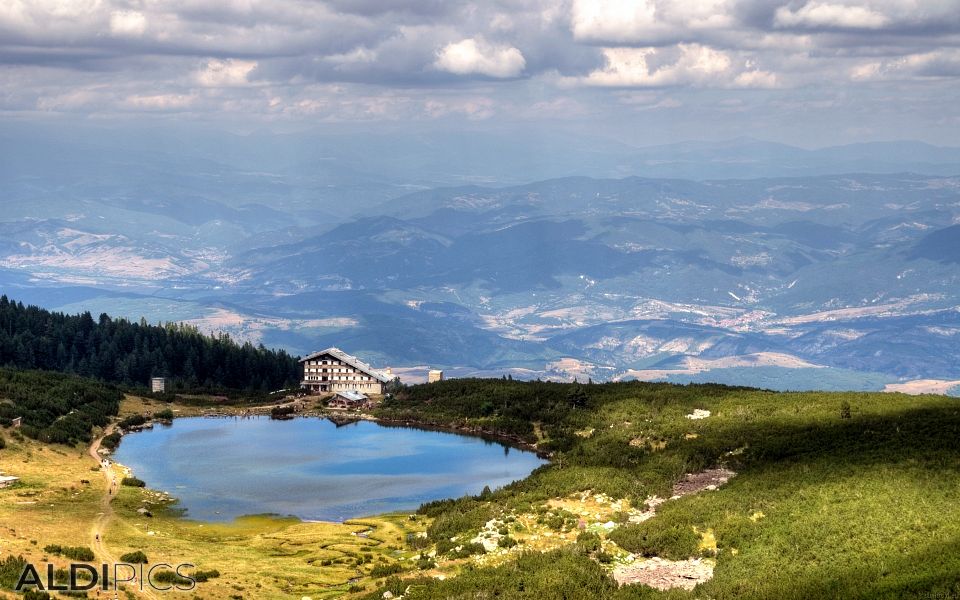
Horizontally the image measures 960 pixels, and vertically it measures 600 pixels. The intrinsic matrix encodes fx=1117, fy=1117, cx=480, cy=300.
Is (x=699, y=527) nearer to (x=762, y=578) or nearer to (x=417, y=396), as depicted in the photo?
(x=762, y=578)

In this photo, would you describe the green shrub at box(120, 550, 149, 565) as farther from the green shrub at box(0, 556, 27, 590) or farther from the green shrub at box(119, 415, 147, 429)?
the green shrub at box(119, 415, 147, 429)

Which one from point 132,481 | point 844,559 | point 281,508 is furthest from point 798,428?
point 132,481

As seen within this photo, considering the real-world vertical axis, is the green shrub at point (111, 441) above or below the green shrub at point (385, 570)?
above

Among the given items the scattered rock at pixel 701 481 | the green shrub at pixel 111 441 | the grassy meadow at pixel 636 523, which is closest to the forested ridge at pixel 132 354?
the green shrub at pixel 111 441

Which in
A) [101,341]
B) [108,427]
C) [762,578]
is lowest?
[762,578]

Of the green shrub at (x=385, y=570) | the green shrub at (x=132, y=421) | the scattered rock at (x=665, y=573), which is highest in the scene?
Result: the green shrub at (x=132, y=421)

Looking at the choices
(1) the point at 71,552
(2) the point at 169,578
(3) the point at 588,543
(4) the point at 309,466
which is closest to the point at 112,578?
(2) the point at 169,578

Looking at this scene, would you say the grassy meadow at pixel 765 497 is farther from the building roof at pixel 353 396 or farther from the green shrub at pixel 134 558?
the building roof at pixel 353 396
